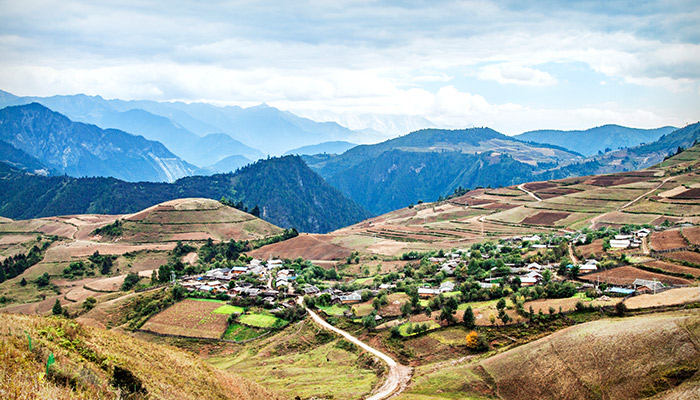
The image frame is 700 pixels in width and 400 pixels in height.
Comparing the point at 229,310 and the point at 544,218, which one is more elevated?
the point at 544,218

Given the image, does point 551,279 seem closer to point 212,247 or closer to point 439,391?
point 439,391

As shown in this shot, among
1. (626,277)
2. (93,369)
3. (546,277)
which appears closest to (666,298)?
(626,277)

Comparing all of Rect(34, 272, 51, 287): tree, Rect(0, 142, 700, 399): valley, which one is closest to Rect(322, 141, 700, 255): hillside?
Rect(0, 142, 700, 399): valley

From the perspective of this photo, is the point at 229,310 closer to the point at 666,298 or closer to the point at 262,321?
the point at 262,321

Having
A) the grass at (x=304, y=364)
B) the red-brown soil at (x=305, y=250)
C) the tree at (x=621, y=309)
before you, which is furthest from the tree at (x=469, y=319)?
the red-brown soil at (x=305, y=250)

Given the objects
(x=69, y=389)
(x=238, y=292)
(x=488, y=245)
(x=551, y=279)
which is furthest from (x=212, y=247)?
(x=69, y=389)

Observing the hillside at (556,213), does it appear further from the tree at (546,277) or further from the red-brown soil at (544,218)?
the tree at (546,277)
